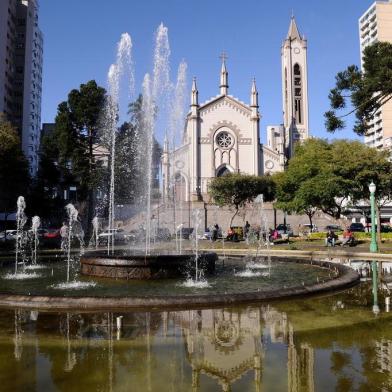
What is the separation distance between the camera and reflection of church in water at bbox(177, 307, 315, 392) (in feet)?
15.3

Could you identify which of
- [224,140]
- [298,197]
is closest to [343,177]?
[298,197]

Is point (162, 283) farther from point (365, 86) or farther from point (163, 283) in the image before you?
point (365, 86)

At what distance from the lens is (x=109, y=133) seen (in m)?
40.0

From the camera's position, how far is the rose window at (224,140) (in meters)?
61.4

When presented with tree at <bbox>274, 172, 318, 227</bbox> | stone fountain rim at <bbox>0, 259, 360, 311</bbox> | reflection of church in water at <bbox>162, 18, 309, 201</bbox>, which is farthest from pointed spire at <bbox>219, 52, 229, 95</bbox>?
stone fountain rim at <bbox>0, 259, 360, 311</bbox>

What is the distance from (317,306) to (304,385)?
423 cm

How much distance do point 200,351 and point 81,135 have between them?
3617 centimetres

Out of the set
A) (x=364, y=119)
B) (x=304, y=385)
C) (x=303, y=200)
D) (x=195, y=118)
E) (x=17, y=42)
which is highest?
(x=17, y=42)

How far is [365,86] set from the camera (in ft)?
65.9

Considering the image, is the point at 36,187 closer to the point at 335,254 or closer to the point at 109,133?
the point at 109,133

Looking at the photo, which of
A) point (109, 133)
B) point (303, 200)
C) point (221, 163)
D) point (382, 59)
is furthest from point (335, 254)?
point (221, 163)

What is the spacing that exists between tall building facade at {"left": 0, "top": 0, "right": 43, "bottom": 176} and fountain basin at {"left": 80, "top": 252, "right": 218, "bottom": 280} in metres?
56.9

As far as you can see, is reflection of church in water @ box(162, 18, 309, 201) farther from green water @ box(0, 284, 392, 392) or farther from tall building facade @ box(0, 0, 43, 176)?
green water @ box(0, 284, 392, 392)

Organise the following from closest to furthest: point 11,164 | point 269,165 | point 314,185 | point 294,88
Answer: point 11,164, point 314,185, point 269,165, point 294,88
